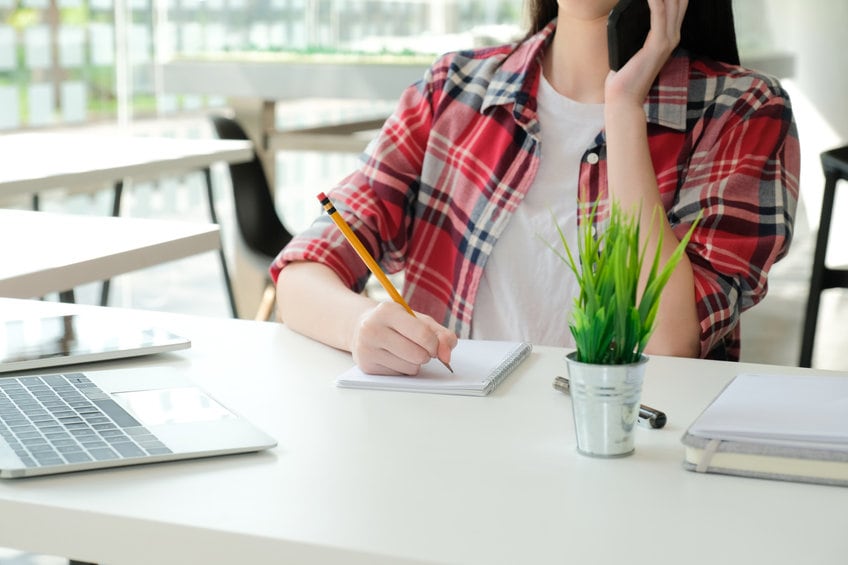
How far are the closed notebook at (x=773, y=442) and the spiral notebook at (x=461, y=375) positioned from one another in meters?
0.21

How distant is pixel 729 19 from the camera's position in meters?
1.46

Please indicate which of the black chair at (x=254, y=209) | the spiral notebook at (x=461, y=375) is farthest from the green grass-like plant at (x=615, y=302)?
the black chair at (x=254, y=209)

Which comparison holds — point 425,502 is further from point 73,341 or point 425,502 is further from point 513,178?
point 513,178

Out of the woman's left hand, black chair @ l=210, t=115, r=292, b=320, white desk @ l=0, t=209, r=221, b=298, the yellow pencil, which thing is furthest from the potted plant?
black chair @ l=210, t=115, r=292, b=320

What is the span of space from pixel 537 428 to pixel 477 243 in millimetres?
612

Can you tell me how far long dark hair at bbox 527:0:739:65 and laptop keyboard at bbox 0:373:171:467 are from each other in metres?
0.89

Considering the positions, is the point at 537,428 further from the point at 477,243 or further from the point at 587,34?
the point at 587,34

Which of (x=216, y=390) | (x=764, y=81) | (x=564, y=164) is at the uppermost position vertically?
(x=764, y=81)

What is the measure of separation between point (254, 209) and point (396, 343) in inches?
85.3

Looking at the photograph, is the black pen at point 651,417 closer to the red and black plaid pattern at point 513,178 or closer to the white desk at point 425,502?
the white desk at point 425,502

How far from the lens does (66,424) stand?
82 centimetres

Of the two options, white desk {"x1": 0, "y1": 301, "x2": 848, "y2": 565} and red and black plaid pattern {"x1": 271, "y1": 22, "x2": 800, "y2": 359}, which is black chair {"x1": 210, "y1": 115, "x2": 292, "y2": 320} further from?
white desk {"x1": 0, "y1": 301, "x2": 848, "y2": 565}

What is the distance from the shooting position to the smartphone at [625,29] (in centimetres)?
135

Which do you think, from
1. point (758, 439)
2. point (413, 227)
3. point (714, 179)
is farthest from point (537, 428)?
point (413, 227)
